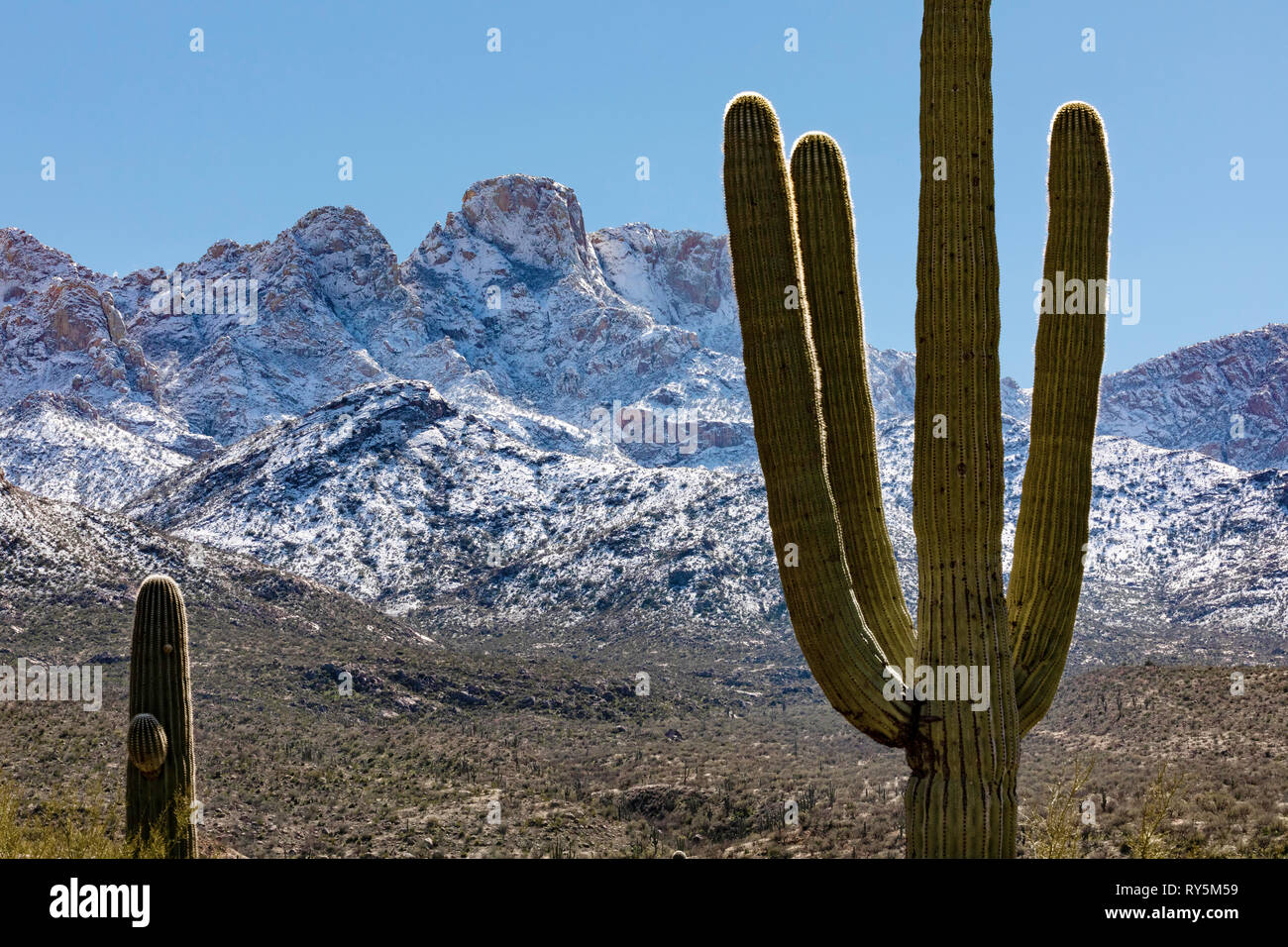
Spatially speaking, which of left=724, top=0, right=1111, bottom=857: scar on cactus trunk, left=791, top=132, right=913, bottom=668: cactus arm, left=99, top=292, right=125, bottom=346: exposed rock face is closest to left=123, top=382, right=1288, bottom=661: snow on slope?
left=724, top=0, right=1111, bottom=857: scar on cactus trunk

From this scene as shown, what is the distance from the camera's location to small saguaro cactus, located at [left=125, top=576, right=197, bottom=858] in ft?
39.5

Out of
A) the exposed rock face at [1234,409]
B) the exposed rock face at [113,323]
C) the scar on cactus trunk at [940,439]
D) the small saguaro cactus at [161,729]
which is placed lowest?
the small saguaro cactus at [161,729]

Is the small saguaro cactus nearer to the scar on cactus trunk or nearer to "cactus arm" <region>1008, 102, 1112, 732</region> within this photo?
the scar on cactus trunk

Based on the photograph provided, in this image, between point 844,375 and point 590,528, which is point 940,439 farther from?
point 590,528

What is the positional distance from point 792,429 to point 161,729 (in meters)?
8.94

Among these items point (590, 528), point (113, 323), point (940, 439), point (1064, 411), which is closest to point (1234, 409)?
point (590, 528)

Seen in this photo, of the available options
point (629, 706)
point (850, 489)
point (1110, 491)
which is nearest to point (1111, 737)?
point (629, 706)

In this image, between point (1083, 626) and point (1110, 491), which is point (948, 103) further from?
point (1110, 491)

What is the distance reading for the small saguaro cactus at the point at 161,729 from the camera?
1205 centimetres

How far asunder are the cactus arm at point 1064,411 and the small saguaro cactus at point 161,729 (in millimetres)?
9438

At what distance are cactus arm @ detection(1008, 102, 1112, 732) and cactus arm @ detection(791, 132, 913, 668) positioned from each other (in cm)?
98

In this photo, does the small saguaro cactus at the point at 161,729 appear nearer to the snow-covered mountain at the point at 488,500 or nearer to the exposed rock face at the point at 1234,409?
the snow-covered mountain at the point at 488,500

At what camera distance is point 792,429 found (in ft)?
24.0

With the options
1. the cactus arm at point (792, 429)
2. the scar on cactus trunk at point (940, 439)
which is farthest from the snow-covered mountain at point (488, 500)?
the cactus arm at point (792, 429)
